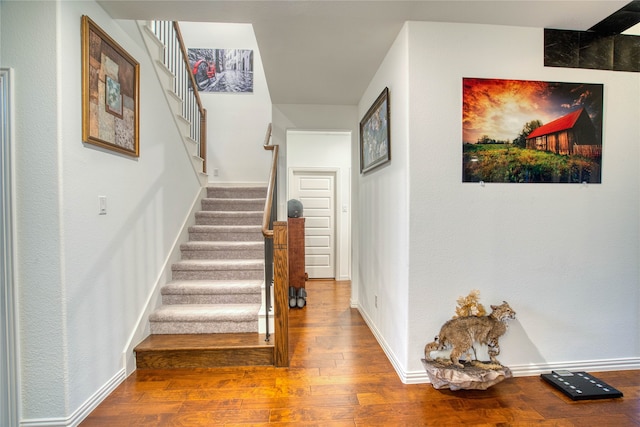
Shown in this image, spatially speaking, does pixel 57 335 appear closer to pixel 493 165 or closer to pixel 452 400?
pixel 452 400

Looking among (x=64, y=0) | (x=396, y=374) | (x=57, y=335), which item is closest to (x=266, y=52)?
(x=64, y=0)

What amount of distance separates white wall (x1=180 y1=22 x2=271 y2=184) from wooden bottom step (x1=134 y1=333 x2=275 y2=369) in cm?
309

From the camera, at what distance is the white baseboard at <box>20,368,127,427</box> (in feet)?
5.41

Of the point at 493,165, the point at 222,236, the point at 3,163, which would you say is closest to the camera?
the point at 3,163

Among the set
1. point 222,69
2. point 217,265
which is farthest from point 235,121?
point 217,265

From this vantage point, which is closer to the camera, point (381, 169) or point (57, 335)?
point (57, 335)

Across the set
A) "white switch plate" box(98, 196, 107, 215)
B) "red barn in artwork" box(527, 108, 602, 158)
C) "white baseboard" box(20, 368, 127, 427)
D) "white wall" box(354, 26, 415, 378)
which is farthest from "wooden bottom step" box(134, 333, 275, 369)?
"red barn in artwork" box(527, 108, 602, 158)

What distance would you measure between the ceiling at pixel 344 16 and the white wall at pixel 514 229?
12 cm

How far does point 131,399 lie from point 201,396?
1.40ft

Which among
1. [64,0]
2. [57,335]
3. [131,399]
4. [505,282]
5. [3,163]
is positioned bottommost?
[131,399]

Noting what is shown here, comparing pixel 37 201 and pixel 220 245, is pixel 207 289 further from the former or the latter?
pixel 37 201

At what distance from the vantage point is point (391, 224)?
8.02ft

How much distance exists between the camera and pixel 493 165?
2.13 metres

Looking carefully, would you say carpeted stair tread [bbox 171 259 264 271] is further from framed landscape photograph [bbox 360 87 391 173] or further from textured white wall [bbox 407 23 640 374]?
textured white wall [bbox 407 23 640 374]
